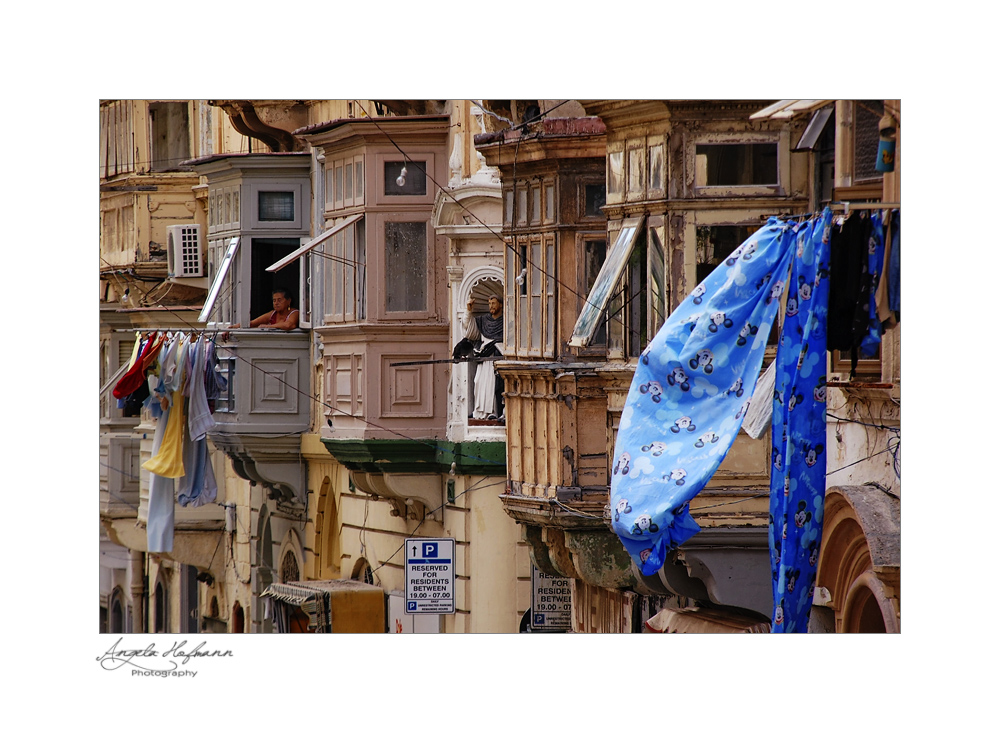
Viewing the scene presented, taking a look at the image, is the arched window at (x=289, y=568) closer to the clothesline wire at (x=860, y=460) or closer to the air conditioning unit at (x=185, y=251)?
the air conditioning unit at (x=185, y=251)

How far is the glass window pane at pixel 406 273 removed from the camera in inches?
1049

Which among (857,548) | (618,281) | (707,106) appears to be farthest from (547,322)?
(857,548)

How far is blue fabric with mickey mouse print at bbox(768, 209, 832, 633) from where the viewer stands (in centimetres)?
1455

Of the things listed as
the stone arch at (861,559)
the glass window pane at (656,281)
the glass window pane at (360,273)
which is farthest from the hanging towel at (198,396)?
the stone arch at (861,559)

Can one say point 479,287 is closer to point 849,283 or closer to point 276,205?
point 276,205

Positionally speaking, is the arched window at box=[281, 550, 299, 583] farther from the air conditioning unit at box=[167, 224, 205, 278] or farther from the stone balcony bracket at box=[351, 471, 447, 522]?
the stone balcony bracket at box=[351, 471, 447, 522]

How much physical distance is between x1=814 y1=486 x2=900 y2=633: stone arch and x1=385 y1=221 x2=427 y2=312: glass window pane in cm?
1083

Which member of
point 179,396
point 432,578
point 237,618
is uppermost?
point 179,396

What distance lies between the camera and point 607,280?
2038 centimetres

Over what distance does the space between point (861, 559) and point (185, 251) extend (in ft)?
65.9

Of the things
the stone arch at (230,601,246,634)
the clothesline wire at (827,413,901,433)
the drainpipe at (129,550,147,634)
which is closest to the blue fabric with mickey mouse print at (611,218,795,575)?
the clothesline wire at (827,413,901,433)

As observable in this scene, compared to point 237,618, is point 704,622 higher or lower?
higher

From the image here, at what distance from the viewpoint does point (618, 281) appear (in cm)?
2019

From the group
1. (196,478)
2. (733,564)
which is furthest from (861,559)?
(196,478)
